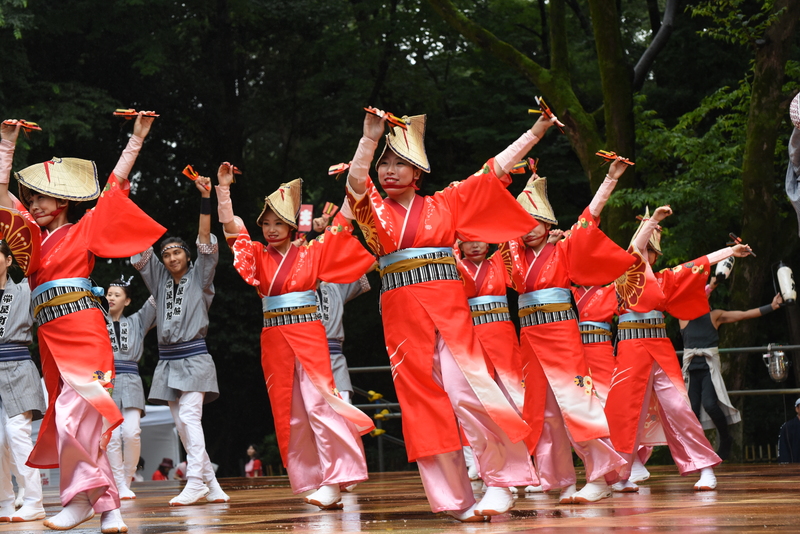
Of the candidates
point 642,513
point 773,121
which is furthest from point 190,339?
point 773,121

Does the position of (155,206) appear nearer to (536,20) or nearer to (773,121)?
(536,20)

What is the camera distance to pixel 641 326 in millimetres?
6336

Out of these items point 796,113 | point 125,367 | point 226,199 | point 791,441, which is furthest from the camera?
point 791,441

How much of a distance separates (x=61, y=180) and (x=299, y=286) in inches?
59.8

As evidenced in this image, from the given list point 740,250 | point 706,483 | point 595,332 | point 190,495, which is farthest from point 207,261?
point 740,250

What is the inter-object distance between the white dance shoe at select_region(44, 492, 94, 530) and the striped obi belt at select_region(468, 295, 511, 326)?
3030 mm

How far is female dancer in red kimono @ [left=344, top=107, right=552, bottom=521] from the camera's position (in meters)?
4.22

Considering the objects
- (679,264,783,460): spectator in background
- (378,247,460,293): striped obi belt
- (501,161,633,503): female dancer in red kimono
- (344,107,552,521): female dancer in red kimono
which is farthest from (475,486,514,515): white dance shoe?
(679,264,783,460): spectator in background

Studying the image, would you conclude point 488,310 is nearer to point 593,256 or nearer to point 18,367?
point 593,256

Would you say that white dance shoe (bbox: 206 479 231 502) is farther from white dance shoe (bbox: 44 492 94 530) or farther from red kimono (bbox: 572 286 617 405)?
red kimono (bbox: 572 286 617 405)

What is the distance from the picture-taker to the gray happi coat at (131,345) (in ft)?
25.1

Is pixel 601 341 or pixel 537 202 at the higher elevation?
pixel 537 202

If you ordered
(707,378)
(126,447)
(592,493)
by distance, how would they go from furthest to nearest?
(707,378) → (126,447) → (592,493)

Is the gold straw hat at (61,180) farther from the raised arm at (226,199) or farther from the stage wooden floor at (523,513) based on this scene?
the stage wooden floor at (523,513)
